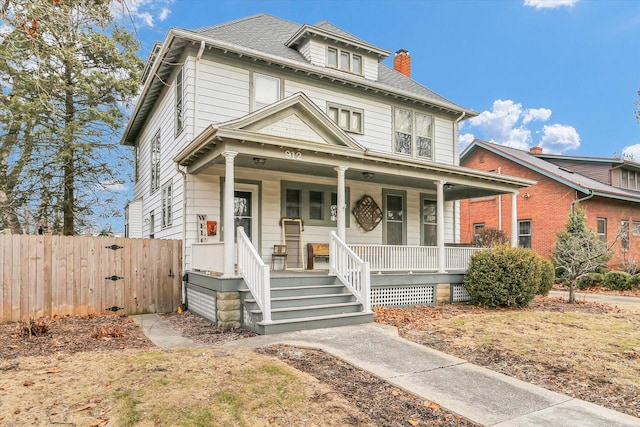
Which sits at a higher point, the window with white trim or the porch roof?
the porch roof

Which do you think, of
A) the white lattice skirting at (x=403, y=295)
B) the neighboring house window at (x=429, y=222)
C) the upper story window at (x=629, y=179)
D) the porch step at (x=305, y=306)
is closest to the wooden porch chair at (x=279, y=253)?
the porch step at (x=305, y=306)

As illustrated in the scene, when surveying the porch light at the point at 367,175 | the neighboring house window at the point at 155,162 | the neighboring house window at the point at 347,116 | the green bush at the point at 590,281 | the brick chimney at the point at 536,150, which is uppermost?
the brick chimney at the point at 536,150

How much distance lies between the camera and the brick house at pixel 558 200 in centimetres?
1727

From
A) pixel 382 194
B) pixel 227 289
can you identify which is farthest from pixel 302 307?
pixel 382 194

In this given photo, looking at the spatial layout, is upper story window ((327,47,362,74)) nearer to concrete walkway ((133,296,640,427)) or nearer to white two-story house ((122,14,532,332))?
white two-story house ((122,14,532,332))

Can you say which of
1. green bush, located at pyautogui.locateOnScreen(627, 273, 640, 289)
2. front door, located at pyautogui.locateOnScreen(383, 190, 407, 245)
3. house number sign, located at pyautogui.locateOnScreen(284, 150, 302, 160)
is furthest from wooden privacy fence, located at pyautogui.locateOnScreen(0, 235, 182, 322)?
green bush, located at pyautogui.locateOnScreen(627, 273, 640, 289)

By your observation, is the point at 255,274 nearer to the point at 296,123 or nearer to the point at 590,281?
the point at 296,123

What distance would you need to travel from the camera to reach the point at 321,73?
1076 centimetres

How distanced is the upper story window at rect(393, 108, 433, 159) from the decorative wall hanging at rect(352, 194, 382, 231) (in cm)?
183

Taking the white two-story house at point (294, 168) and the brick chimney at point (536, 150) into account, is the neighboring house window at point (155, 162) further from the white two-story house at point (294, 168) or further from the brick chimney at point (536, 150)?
the brick chimney at point (536, 150)

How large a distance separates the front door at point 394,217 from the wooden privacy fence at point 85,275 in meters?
6.10

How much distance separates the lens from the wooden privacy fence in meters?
7.90

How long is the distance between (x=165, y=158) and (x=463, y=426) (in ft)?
33.5

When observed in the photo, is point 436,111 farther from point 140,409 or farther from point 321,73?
point 140,409
